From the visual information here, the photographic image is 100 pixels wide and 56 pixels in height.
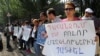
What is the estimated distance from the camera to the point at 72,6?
638 centimetres

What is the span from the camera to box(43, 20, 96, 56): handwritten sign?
6.30 meters

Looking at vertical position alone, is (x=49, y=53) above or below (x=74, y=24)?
below

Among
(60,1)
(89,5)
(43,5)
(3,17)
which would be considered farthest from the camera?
(3,17)

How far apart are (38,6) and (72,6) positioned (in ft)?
186

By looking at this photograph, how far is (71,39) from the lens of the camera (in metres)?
6.54

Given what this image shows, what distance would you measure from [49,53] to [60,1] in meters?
61.9

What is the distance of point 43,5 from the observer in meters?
62.1

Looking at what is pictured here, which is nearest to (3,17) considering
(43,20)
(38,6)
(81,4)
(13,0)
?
(13,0)

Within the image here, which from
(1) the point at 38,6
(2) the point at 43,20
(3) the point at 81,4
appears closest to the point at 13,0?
(1) the point at 38,6

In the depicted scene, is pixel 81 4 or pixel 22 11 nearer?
pixel 81 4

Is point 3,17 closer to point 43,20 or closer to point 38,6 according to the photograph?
point 38,6

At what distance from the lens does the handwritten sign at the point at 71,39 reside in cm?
630

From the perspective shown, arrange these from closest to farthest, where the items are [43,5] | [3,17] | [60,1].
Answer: [43,5] < [60,1] < [3,17]

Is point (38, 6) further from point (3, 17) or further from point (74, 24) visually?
point (74, 24)
